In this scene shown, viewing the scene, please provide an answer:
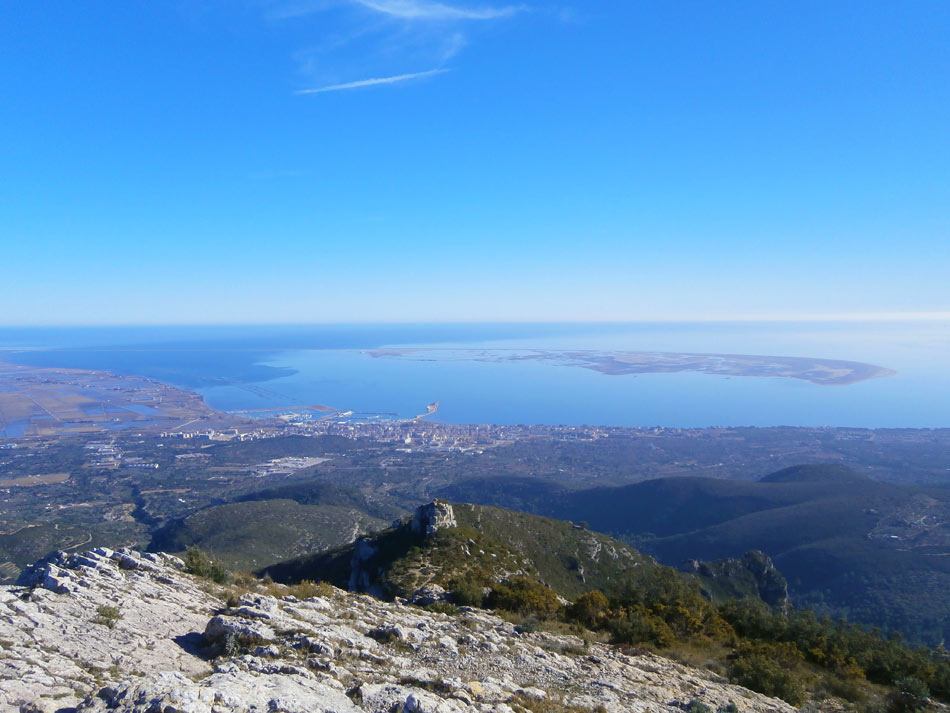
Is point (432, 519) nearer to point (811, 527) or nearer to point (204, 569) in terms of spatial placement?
point (204, 569)

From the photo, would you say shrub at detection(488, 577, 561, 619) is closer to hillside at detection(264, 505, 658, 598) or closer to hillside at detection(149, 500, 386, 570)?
hillside at detection(264, 505, 658, 598)

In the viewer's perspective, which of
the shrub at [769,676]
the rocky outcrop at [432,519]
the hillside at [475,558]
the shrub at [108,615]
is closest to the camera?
the shrub at [108,615]

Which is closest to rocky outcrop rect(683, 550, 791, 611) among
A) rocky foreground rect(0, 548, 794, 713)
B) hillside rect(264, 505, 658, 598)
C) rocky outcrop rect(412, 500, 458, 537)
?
hillside rect(264, 505, 658, 598)

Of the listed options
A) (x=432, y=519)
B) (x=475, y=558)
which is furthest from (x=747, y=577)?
(x=432, y=519)

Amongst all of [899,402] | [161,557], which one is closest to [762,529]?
[161,557]

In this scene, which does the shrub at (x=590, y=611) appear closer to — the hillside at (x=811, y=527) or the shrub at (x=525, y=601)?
the shrub at (x=525, y=601)

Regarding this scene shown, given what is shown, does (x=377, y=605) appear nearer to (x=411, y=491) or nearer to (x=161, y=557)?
→ (x=161, y=557)

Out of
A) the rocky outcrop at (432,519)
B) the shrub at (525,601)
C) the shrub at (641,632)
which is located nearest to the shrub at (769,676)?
the shrub at (641,632)
